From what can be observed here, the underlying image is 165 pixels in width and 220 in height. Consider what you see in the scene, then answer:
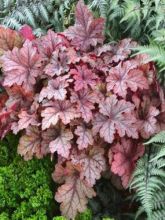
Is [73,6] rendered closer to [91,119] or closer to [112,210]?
[91,119]

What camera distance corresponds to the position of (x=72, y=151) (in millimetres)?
2844

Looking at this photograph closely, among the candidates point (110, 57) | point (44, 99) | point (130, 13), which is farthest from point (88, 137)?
point (130, 13)

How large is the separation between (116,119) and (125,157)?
229 millimetres

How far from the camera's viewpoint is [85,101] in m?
2.86

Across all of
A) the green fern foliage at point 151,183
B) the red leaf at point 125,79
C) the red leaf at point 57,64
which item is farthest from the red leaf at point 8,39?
the green fern foliage at point 151,183

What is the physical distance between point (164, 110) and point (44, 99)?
26.6 inches

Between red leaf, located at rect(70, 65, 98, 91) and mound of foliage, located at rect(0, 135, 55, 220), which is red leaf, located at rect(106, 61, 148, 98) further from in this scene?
mound of foliage, located at rect(0, 135, 55, 220)

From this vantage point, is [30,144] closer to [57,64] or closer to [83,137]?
[83,137]

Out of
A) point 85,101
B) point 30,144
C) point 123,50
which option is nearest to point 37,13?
point 123,50

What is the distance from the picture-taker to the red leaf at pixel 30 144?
286cm

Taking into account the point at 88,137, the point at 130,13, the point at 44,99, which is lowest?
the point at 88,137

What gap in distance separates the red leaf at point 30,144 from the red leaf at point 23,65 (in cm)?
25

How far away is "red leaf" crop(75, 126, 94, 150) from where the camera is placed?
9.12 feet

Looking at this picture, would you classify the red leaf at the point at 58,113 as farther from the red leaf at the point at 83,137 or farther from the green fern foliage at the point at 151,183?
the green fern foliage at the point at 151,183
